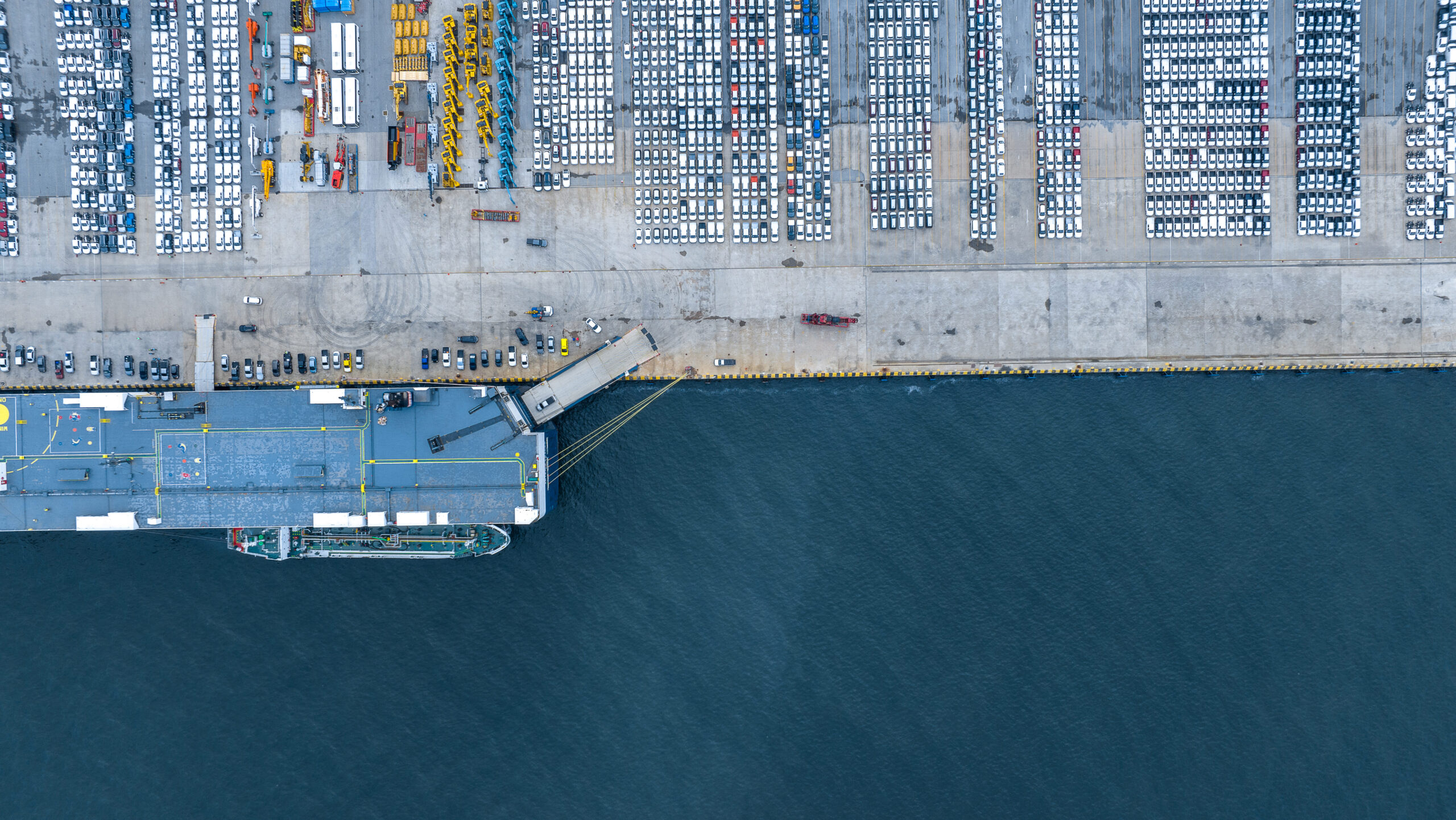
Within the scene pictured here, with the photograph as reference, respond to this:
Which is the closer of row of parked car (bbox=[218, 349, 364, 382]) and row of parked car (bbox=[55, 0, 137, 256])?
row of parked car (bbox=[55, 0, 137, 256])

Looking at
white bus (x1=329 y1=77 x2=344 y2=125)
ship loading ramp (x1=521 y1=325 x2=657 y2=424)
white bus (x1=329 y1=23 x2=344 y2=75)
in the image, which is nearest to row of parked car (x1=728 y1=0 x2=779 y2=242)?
ship loading ramp (x1=521 y1=325 x2=657 y2=424)

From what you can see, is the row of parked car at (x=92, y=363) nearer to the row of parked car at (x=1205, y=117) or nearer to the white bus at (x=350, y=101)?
the white bus at (x=350, y=101)

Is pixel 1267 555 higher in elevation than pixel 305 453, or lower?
lower

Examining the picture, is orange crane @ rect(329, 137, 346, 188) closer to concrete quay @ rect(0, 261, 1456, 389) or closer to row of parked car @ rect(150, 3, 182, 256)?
concrete quay @ rect(0, 261, 1456, 389)

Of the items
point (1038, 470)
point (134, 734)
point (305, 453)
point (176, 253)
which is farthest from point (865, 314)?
point (134, 734)

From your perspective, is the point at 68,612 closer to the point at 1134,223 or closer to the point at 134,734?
the point at 134,734

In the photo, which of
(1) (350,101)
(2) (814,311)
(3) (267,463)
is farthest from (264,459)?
(2) (814,311)

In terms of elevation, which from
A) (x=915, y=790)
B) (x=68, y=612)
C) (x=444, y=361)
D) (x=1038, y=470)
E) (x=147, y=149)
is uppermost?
(x=147, y=149)

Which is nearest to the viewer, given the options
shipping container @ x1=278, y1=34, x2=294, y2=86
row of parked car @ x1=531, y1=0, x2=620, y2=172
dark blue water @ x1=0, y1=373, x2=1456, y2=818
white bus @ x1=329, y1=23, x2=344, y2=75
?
dark blue water @ x1=0, y1=373, x2=1456, y2=818
